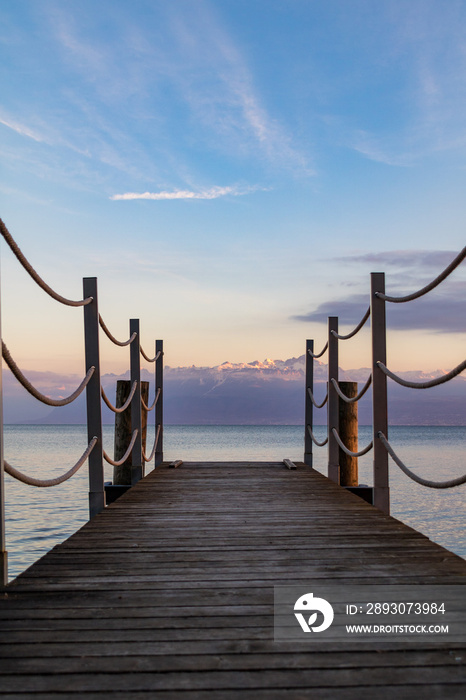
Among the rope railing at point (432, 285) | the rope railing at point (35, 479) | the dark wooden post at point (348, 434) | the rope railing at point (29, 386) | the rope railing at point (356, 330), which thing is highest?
the rope railing at point (432, 285)

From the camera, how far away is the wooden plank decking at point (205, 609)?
55.4 inches

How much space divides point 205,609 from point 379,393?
96.9 inches

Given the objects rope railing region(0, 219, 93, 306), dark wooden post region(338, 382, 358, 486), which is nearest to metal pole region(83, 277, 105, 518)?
rope railing region(0, 219, 93, 306)

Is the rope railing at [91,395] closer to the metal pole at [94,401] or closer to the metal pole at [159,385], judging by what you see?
the metal pole at [94,401]

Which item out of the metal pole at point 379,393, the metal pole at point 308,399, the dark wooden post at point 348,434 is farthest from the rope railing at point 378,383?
the dark wooden post at point 348,434

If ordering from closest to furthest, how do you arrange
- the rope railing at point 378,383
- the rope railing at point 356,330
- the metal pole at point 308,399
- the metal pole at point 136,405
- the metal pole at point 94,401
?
the rope railing at point 378,383, the metal pole at point 94,401, the rope railing at point 356,330, the metal pole at point 136,405, the metal pole at point 308,399

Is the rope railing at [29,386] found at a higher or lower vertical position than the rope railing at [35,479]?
higher

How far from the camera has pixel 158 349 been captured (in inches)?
276

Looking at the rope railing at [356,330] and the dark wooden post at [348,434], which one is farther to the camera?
the dark wooden post at [348,434]

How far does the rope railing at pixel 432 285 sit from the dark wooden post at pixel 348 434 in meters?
3.11

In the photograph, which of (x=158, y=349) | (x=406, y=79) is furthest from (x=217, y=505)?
(x=406, y=79)

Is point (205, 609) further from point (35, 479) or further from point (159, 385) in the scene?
point (159, 385)

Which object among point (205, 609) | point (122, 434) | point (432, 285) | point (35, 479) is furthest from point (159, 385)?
point (205, 609)

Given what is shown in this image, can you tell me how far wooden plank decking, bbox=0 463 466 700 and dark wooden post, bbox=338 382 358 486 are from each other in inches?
125
